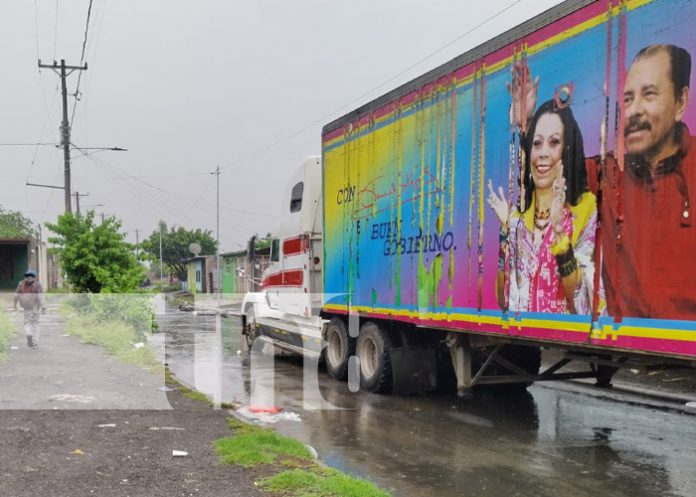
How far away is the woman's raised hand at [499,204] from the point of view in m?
6.64

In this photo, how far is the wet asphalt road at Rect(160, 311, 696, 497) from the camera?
5719 millimetres

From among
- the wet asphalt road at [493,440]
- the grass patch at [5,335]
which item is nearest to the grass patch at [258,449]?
the wet asphalt road at [493,440]

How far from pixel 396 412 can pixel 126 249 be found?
11.4 metres

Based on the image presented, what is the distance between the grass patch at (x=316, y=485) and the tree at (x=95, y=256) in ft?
42.9

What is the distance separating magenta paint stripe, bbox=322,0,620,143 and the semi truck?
19 millimetres

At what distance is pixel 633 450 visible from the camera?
22.6ft

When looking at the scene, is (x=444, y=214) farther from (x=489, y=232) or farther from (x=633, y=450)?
(x=633, y=450)

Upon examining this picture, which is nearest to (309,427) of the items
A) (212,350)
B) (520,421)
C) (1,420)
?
(520,421)

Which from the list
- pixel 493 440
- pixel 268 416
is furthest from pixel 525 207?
pixel 268 416

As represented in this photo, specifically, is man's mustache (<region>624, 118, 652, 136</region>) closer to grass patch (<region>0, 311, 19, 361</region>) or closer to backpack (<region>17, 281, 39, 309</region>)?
grass patch (<region>0, 311, 19, 361</region>)

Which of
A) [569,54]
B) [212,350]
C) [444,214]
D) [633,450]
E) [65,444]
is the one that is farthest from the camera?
[212,350]

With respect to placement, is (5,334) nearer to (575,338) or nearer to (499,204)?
(499,204)

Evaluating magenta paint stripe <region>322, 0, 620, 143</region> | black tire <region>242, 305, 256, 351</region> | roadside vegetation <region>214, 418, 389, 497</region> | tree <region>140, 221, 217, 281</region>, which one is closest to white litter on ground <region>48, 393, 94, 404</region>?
roadside vegetation <region>214, 418, 389, 497</region>

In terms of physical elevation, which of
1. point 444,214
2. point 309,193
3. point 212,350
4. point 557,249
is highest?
point 309,193
